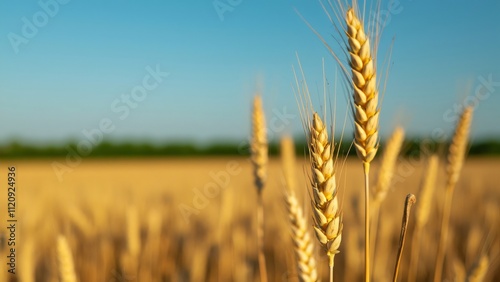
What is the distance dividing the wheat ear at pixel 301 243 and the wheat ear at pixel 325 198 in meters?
0.12

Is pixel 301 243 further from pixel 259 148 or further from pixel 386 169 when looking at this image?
pixel 386 169

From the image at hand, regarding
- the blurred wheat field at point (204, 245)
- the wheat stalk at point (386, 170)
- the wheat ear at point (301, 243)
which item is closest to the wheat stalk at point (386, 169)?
the wheat stalk at point (386, 170)

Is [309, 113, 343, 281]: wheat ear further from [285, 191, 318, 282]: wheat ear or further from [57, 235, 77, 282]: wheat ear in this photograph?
[57, 235, 77, 282]: wheat ear

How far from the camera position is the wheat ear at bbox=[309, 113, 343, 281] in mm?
1019

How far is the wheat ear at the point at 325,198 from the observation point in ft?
3.34

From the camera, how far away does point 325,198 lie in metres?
1.04

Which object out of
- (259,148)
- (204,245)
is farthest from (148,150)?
(259,148)

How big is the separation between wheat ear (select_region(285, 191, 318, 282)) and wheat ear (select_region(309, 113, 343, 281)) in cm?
12

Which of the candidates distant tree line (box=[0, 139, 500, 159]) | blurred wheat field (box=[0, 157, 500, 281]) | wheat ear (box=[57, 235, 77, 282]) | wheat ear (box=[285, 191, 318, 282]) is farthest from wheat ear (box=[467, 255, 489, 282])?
distant tree line (box=[0, 139, 500, 159])

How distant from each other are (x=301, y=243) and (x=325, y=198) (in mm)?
247

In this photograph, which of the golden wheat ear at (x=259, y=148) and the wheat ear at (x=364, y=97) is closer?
the wheat ear at (x=364, y=97)

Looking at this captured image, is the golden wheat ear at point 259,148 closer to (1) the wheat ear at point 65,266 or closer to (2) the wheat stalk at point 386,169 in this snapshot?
(2) the wheat stalk at point 386,169

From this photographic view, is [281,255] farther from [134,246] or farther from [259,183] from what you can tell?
[259,183]

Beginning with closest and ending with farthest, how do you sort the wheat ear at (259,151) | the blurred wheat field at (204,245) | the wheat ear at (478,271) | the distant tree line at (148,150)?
1. the wheat ear at (478,271)
2. the wheat ear at (259,151)
3. the blurred wheat field at (204,245)
4. the distant tree line at (148,150)
